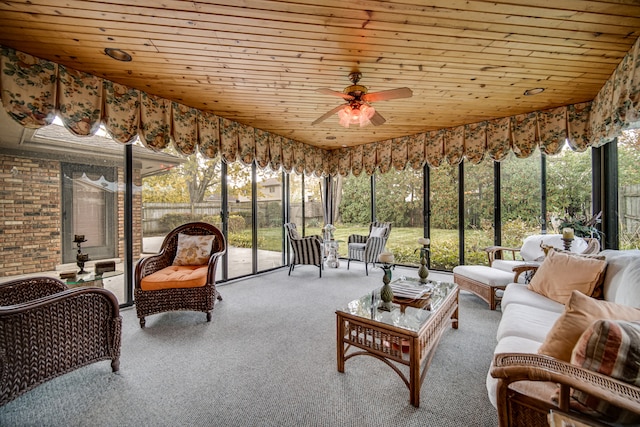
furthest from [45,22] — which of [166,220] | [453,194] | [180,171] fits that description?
[453,194]

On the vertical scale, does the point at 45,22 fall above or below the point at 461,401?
above

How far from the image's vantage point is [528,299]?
2049mm

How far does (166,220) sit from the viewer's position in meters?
3.54

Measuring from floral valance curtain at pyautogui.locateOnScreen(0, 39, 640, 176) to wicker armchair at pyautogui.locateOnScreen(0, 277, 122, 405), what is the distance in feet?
5.32

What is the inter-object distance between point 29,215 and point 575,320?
4.35 metres

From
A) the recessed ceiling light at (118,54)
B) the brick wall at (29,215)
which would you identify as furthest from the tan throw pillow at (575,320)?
the brick wall at (29,215)

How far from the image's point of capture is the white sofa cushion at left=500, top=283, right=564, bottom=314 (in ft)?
6.27

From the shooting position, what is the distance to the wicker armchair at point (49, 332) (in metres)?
1.39

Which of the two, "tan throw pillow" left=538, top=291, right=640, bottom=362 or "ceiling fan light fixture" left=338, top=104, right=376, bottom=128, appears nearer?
"tan throw pillow" left=538, top=291, right=640, bottom=362

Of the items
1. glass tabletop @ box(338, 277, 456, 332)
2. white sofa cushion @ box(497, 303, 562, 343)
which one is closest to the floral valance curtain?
white sofa cushion @ box(497, 303, 562, 343)

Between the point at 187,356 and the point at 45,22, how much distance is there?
274cm

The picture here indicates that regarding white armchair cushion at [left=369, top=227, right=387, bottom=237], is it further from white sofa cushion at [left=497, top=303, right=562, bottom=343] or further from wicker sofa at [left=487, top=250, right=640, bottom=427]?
wicker sofa at [left=487, top=250, right=640, bottom=427]

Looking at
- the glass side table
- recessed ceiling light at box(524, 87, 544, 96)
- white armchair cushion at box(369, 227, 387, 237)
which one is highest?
recessed ceiling light at box(524, 87, 544, 96)

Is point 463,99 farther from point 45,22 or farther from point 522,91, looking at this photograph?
point 45,22
